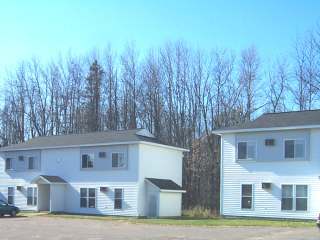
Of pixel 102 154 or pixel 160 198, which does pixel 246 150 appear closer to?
pixel 160 198

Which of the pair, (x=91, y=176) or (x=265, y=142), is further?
(x=91, y=176)

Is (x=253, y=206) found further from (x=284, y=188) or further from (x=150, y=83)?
(x=150, y=83)

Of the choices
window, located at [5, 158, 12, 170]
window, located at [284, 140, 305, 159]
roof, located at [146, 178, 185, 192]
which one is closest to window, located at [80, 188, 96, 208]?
roof, located at [146, 178, 185, 192]

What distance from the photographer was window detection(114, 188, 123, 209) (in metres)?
45.1

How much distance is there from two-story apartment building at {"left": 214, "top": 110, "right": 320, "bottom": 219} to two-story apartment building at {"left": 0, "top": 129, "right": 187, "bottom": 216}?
7.11 meters

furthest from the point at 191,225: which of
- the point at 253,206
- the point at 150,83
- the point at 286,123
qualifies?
the point at 150,83

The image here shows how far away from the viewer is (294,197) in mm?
36969

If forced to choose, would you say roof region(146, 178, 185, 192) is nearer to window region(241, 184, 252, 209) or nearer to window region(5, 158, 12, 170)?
window region(241, 184, 252, 209)

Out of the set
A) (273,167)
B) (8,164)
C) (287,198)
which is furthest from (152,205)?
(8,164)

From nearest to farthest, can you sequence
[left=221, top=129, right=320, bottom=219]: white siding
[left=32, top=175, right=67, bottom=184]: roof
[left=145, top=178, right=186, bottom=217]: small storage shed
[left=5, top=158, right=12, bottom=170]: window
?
[left=221, top=129, right=320, bottom=219]: white siding
[left=145, top=178, right=186, bottom=217]: small storage shed
[left=32, top=175, right=67, bottom=184]: roof
[left=5, top=158, right=12, bottom=170]: window

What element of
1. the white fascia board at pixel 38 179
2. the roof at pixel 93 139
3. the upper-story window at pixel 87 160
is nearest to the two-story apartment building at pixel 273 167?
the roof at pixel 93 139

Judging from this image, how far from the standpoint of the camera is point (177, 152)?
4950cm

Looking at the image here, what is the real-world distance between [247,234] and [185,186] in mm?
34713

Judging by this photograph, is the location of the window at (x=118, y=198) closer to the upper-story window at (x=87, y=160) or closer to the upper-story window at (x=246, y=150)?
the upper-story window at (x=87, y=160)
